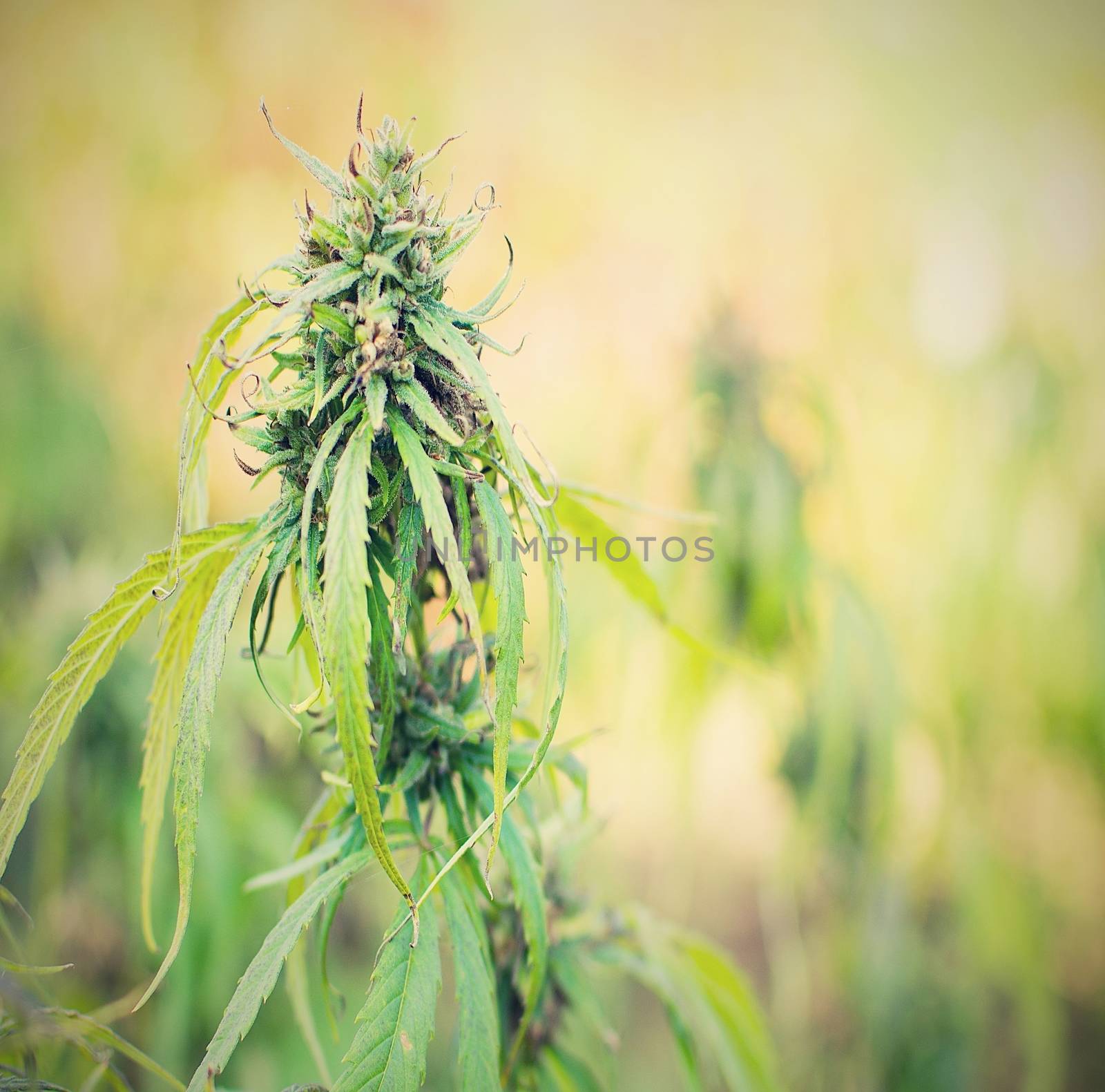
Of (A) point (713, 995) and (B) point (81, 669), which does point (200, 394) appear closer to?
(B) point (81, 669)

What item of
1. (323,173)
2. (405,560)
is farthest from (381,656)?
(323,173)

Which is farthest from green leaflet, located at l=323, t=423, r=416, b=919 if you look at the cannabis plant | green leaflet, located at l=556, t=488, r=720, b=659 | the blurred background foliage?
the blurred background foliage

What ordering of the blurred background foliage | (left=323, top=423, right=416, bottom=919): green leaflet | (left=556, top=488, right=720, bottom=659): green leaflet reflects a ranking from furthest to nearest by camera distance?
the blurred background foliage < (left=556, top=488, right=720, bottom=659): green leaflet < (left=323, top=423, right=416, bottom=919): green leaflet

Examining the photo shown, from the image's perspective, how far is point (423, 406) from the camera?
0.23m

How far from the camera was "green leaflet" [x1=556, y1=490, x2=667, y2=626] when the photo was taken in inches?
12.9

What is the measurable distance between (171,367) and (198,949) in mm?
984

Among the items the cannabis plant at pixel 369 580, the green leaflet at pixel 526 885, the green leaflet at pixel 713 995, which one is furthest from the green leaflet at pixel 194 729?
the green leaflet at pixel 713 995

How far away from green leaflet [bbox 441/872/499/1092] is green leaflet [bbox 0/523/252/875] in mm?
137

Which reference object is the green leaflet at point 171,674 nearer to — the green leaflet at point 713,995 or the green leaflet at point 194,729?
the green leaflet at point 194,729

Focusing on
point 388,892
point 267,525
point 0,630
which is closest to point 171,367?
point 0,630

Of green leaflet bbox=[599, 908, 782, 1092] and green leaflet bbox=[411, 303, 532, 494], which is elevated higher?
green leaflet bbox=[411, 303, 532, 494]

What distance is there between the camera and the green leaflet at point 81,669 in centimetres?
23

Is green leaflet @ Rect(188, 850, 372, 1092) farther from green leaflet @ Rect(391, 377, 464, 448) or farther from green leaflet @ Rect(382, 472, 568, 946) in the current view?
green leaflet @ Rect(391, 377, 464, 448)

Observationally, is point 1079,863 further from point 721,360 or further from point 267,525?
point 267,525
